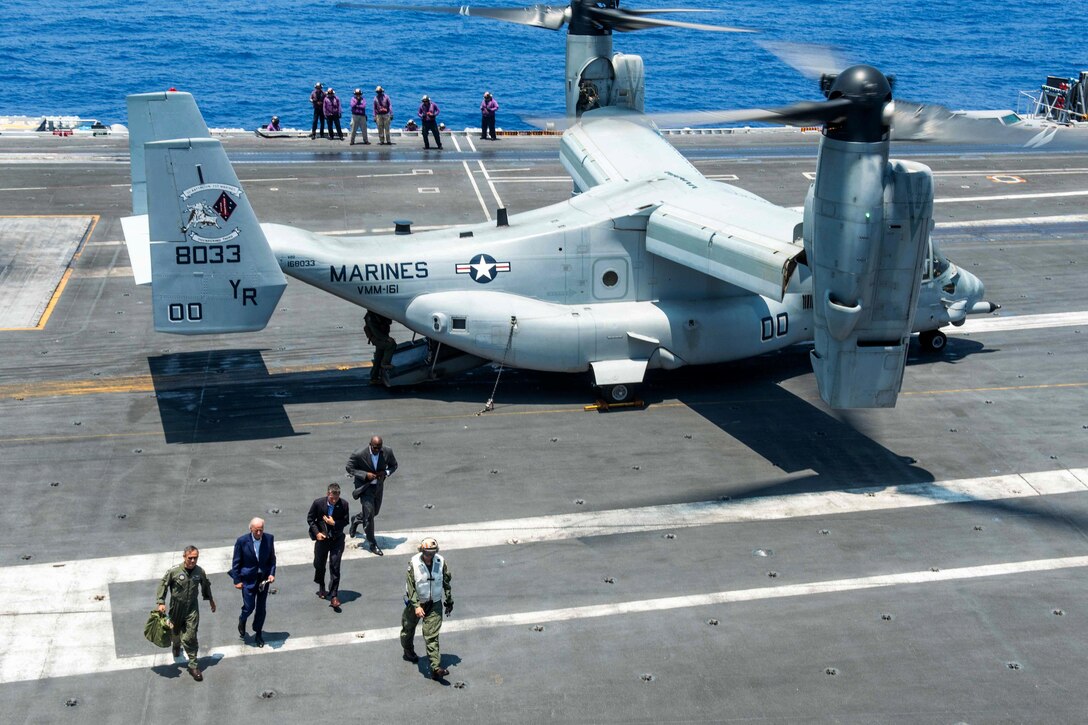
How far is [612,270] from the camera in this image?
25922mm

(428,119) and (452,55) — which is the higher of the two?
(428,119)

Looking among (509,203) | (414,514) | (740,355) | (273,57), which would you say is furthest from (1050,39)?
(414,514)

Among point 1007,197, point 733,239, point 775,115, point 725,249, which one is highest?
point 775,115

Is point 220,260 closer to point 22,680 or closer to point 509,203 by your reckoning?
point 22,680

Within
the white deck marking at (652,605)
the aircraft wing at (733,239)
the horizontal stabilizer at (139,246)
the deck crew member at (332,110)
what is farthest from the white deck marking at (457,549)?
the deck crew member at (332,110)

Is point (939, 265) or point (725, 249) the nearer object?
point (725, 249)

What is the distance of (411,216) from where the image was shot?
126 feet

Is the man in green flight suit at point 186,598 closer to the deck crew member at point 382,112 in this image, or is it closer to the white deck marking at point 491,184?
the white deck marking at point 491,184

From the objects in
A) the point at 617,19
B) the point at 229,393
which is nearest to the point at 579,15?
the point at 617,19

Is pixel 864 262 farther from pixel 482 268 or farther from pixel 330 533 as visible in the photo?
pixel 330 533

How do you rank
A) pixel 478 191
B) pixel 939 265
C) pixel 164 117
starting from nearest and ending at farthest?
pixel 164 117 → pixel 939 265 → pixel 478 191

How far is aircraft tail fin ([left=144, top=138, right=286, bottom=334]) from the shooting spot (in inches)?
893

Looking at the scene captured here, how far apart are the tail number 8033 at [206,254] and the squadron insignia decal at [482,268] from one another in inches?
182

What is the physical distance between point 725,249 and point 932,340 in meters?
7.63
